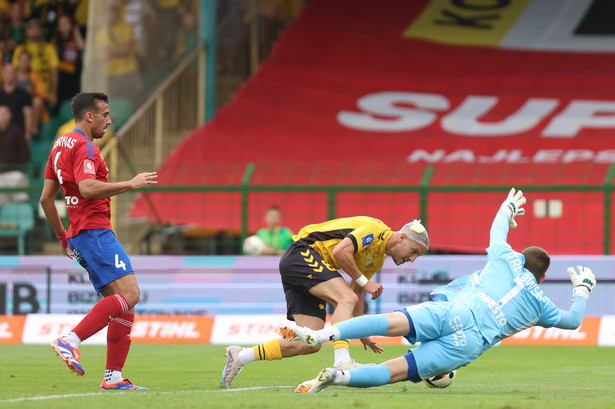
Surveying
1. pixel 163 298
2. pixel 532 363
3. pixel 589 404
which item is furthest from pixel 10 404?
pixel 163 298

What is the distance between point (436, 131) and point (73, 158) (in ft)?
47.3

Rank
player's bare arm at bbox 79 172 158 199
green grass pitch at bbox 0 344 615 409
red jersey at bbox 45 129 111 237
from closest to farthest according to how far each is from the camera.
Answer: green grass pitch at bbox 0 344 615 409 → player's bare arm at bbox 79 172 158 199 → red jersey at bbox 45 129 111 237

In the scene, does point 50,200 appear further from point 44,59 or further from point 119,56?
point 44,59

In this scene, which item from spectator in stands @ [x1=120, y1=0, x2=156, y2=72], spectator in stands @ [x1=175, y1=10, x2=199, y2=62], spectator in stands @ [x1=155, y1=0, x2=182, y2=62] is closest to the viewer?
spectator in stands @ [x1=120, y1=0, x2=156, y2=72]

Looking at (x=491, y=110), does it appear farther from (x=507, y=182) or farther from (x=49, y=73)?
(x=49, y=73)

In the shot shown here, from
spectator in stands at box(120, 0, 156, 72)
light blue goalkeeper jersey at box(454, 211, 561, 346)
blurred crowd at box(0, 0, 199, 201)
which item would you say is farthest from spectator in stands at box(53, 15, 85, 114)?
light blue goalkeeper jersey at box(454, 211, 561, 346)

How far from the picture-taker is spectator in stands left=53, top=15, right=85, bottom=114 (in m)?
22.0

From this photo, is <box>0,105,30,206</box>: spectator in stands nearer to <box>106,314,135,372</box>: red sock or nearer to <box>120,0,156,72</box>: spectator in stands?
<box>120,0,156,72</box>: spectator in stands

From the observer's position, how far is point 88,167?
810 cm

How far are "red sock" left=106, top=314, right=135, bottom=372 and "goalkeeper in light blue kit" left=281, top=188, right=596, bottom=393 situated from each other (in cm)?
151

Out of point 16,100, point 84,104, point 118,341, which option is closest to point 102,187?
point 84,104

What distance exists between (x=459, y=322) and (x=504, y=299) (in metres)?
0.43

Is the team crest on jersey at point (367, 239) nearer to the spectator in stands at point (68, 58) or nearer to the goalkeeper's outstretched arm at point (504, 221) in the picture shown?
the goalkeeper's outstretched arm at point (504, 221)

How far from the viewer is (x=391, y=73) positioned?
23.5 m
